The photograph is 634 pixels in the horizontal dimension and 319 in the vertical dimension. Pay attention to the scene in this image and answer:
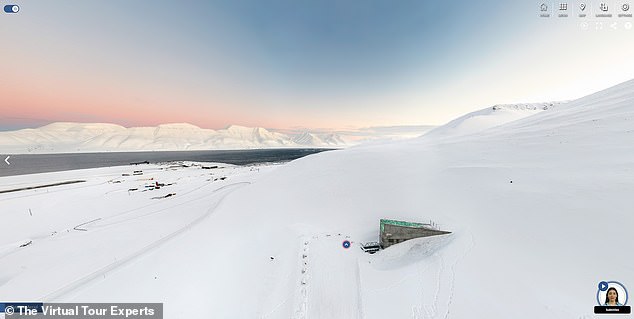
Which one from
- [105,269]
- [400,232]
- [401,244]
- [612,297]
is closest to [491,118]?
[400,232]

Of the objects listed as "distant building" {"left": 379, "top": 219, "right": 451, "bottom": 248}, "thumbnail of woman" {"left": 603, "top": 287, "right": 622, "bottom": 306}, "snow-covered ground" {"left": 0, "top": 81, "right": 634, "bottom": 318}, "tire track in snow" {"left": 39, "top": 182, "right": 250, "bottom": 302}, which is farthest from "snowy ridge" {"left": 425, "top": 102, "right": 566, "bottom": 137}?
"tire track in snow" {"left": 39, "top": 182, "right": 250, "bottom": 302}

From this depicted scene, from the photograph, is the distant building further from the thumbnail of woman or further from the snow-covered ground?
the thumbnail of woman

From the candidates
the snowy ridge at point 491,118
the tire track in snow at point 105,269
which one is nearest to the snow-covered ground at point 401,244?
the tire track in snow at point 105,269

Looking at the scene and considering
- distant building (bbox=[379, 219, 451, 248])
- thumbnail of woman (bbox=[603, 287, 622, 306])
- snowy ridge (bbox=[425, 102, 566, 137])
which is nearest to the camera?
thumbnail of woman (bbox=[603, 287, 622, 306])

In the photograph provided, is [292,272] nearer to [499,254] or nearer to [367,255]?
[367,255]

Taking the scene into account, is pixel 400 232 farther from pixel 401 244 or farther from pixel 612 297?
pixel 612 297

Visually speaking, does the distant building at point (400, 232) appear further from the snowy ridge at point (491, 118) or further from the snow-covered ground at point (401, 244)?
the snowy ridge at point (491, 118)
